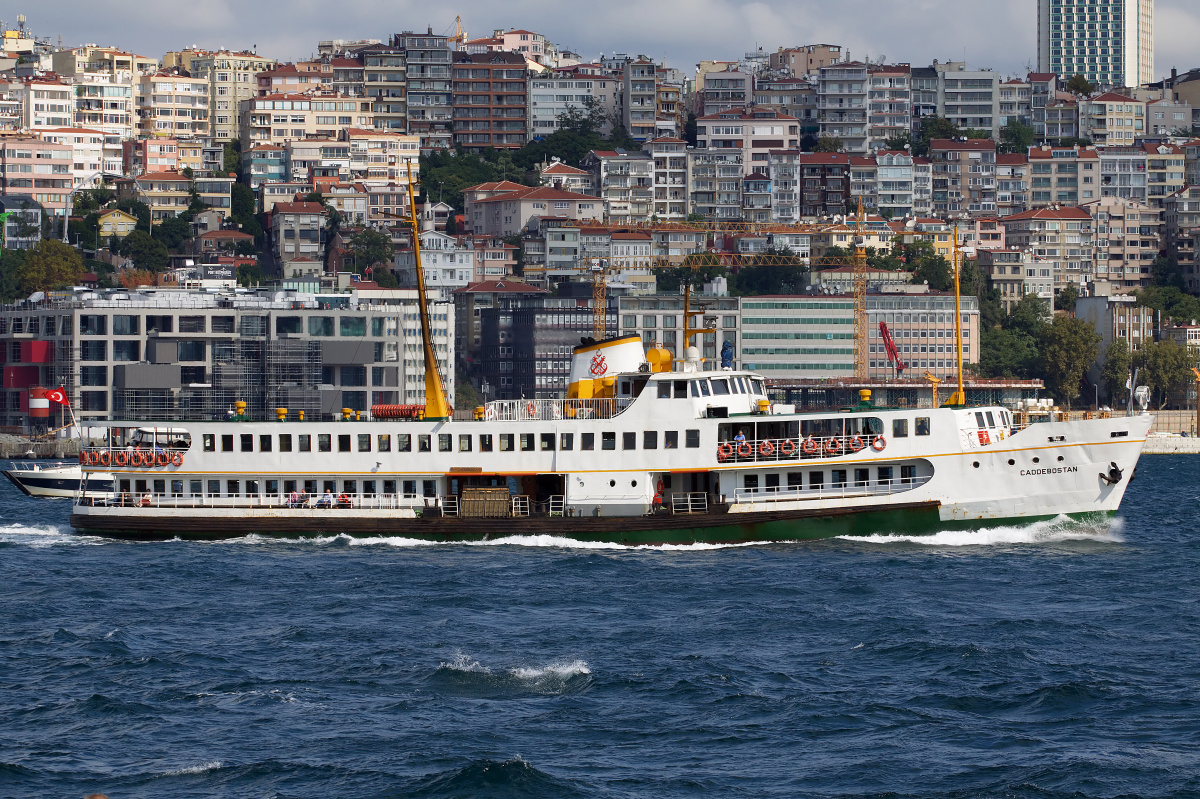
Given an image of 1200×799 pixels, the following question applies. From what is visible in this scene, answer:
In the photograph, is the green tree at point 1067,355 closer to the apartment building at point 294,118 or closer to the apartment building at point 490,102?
the apartment building at point 490,102

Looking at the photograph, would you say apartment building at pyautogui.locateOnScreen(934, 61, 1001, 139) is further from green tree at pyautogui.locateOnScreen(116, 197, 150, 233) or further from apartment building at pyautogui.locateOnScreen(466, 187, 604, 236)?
green tree at pyautogui.locateOnScreen(116, 197, 150, 233)

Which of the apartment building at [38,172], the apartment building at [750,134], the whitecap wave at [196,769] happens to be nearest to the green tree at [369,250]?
the apartment building at [38,172]

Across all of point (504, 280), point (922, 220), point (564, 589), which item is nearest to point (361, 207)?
point (504, 280)

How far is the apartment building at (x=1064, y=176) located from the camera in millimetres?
167000

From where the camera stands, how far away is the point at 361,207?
479ft

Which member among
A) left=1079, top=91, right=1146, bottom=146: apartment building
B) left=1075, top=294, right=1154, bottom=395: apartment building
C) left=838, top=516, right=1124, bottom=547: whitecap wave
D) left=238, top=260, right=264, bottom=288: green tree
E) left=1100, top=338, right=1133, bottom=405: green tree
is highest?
left=1079, top=91, right=1146, bottom=146: apartment building

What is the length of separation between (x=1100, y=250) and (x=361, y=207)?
213 ft

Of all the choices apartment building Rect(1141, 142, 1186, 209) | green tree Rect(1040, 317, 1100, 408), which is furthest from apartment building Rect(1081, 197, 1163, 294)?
green tree Rect(1040, 317, 1100, 408)

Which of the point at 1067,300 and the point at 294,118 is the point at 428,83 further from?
the point at 1067,300

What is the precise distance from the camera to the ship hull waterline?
41.4 metres

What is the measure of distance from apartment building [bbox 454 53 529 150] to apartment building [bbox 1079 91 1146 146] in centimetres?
5803

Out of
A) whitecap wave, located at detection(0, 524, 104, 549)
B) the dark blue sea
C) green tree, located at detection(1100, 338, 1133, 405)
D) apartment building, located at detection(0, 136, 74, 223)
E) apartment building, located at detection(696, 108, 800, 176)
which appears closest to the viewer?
the dark blue sea

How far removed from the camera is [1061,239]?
152 metres

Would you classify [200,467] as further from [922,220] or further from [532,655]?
[922,220]
